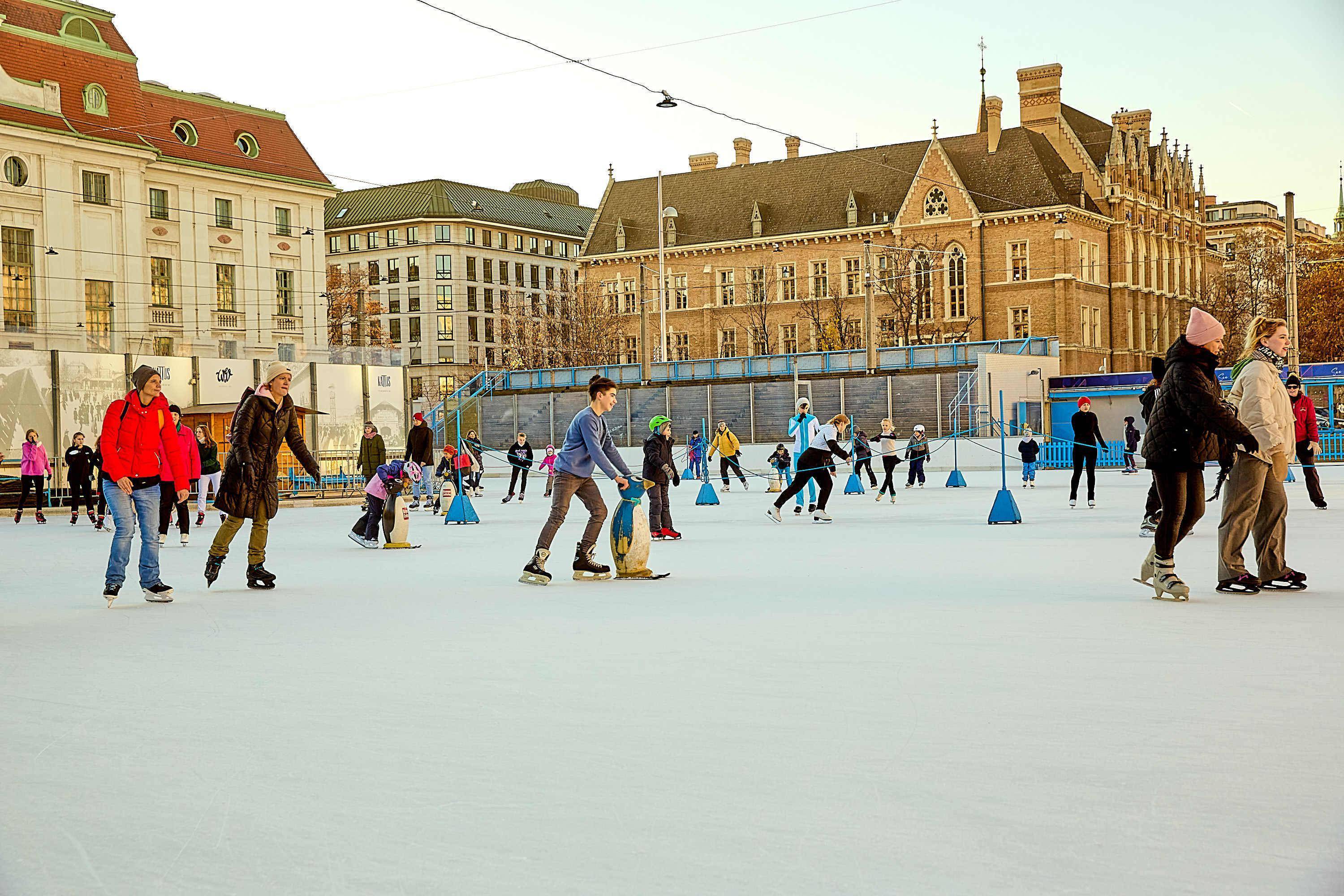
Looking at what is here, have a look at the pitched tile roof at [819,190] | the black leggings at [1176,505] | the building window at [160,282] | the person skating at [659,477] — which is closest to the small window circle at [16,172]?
the building window at [160,282]

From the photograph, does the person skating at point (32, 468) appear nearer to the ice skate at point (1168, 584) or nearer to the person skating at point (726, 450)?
the person skating at point (726, 450)

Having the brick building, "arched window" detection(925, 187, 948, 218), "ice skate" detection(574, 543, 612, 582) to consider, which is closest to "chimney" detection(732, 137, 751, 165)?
the brick building

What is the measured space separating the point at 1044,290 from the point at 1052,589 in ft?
200

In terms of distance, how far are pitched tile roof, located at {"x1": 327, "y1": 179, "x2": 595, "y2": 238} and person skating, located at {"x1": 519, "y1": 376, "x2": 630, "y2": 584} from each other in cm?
9235

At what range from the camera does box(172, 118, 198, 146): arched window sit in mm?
48906

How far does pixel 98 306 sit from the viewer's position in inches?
1746

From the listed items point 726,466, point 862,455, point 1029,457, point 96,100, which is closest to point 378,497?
point 726,466

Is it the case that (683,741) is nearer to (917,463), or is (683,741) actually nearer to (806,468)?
(806,468)

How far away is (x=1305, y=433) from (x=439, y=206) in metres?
86.5

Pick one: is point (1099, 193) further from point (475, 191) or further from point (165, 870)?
point (165, 870)

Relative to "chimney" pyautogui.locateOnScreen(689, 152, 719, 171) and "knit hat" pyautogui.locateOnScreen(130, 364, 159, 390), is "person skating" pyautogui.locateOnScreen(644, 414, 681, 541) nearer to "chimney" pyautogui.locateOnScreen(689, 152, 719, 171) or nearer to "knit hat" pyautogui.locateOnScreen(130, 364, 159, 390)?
"knit hat" pyautogui.locateOnScreen(130, 364, 159, 390)

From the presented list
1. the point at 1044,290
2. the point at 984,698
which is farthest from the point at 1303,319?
the point at 984,698

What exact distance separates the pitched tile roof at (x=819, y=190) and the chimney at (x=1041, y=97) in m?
1.56

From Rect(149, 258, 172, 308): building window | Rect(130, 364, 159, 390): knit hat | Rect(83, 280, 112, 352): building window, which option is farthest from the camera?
Rect(149, 258, 172, 308): building window
